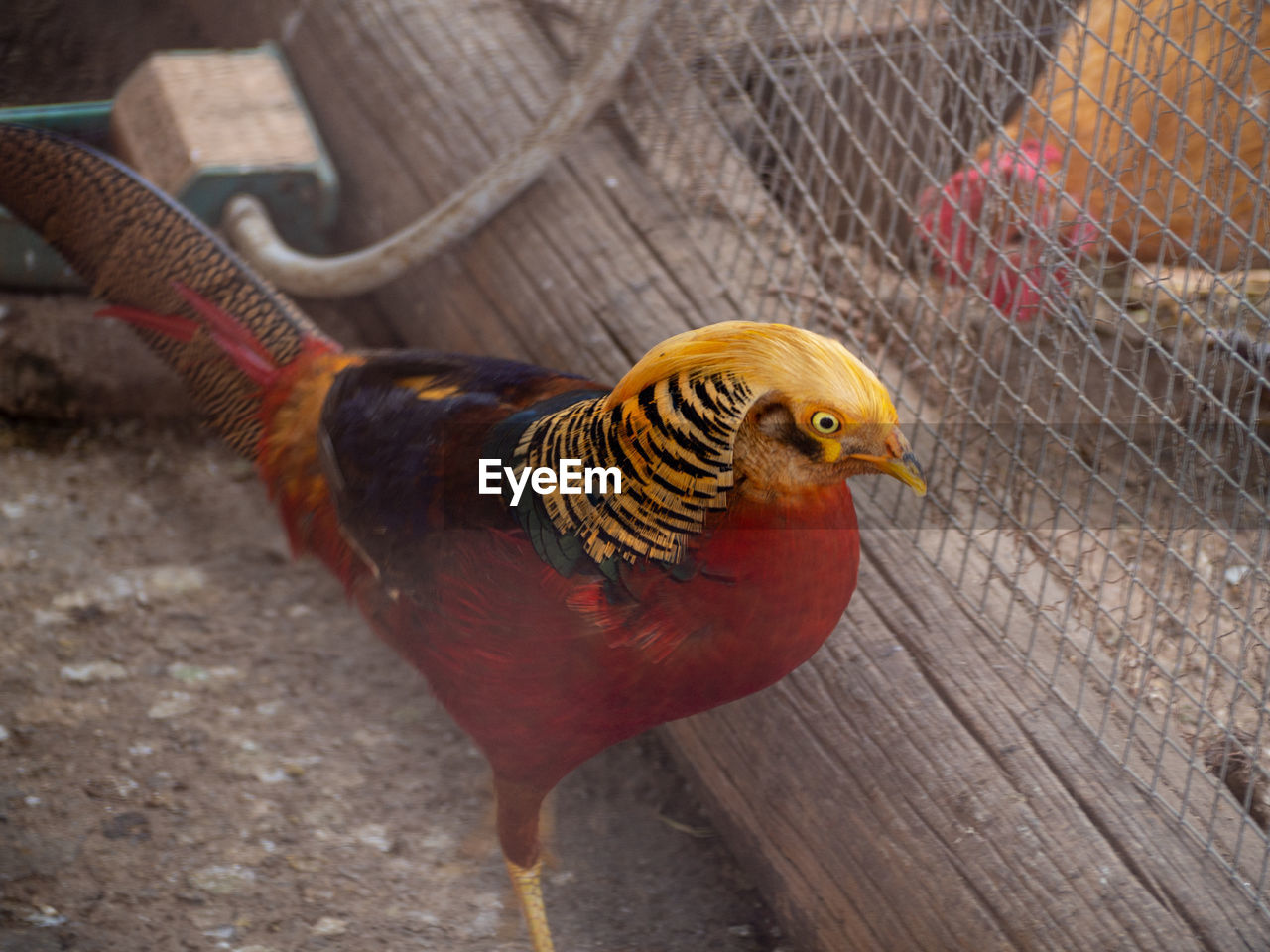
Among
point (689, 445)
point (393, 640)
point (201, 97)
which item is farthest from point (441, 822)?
point (201, 97)

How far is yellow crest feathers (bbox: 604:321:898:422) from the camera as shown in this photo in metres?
1.20

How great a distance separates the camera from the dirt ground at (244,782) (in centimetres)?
188

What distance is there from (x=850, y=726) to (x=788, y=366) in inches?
32.9

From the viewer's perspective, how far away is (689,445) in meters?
1.22

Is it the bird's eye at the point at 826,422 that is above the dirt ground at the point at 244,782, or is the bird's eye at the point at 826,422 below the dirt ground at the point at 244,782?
above

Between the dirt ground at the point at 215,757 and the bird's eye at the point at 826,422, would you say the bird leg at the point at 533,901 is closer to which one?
the dirt ground at the point at 215,757

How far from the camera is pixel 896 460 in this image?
4.05 ft

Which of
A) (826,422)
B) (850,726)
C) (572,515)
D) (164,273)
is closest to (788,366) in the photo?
(826,422)

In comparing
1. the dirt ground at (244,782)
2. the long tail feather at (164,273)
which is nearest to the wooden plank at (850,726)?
the dirt ground at (244,782)

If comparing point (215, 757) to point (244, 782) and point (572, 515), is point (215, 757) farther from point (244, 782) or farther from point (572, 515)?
point (572, 515)

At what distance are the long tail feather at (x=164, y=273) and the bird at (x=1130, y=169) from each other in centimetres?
132

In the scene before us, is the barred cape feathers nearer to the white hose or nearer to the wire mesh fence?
the wire mesh fence

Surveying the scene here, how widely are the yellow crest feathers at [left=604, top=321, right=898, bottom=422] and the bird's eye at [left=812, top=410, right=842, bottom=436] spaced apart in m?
0.01

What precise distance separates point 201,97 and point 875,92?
191cm
